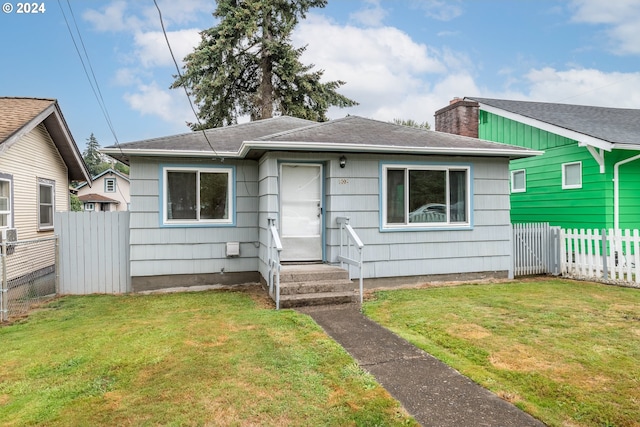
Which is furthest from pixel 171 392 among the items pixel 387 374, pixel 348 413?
pixel 387 374

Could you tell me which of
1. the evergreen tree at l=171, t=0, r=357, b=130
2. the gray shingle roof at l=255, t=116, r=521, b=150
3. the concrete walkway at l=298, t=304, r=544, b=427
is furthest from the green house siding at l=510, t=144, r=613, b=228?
the evergreen tree at l=171, t=0, r=357, b=130

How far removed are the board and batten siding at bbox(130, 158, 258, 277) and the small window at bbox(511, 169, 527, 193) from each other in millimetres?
8224

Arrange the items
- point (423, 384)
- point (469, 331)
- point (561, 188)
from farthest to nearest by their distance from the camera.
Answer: point (561, 188) → point (469, 331) → point (423, 384)

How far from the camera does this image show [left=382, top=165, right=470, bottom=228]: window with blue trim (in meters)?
7.71

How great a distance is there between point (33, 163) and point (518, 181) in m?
13.9

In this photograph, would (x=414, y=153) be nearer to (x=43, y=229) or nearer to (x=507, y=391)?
(x=507, y=391)

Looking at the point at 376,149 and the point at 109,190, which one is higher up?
the point at 109,190

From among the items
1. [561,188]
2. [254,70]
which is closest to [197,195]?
[561,188]

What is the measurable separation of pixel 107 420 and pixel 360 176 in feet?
18.7

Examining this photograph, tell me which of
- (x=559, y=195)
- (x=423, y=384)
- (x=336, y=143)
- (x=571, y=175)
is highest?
(x=336, y=143)

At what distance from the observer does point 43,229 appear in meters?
10.6

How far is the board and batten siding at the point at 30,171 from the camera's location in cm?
912

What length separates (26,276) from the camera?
8.52 metres

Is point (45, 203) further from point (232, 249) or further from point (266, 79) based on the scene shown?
point (266, 79)
